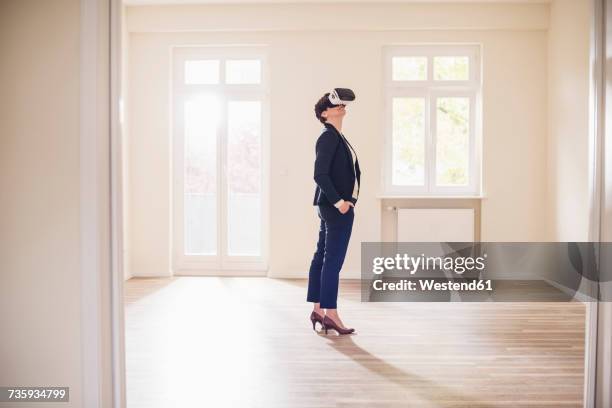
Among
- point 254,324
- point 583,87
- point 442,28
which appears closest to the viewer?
point 254,324

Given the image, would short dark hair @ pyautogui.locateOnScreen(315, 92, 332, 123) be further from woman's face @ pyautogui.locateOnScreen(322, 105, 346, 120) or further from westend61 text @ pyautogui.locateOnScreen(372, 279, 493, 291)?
→ westend61 text @ pyautogui.locateOnScreen(372, 279, 493, 291)

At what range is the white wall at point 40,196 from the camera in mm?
2270

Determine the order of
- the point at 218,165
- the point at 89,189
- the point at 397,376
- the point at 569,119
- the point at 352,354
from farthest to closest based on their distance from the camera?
the point at 218,165
the point at 569,119
the point at 352,354
the point at 397,376
the point at 89,189

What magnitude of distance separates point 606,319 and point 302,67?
4635mm

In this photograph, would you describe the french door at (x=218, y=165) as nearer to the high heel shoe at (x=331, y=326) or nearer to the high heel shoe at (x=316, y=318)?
the high heel shoe at (x=316, y=318)

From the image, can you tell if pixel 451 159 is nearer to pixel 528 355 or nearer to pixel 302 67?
pixel 302 67

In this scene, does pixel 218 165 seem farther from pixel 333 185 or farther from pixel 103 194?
pixel 103 194

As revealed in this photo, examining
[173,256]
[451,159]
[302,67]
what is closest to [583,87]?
[451,159]

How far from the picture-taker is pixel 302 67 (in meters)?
6.44

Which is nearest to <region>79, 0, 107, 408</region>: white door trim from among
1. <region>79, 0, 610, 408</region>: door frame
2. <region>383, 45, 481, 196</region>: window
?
<region>79, 0, 610, 408</region>: door frame

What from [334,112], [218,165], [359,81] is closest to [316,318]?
[334,112]

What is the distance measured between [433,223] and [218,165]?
2464 millimetres

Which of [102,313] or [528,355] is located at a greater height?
[102,313]

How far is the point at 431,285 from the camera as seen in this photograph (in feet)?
20.1
